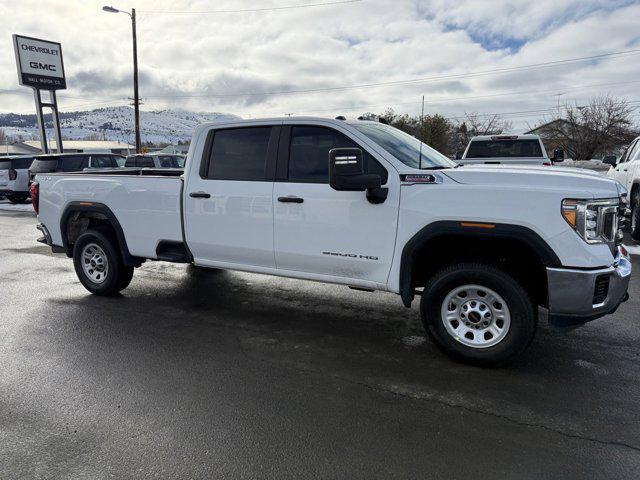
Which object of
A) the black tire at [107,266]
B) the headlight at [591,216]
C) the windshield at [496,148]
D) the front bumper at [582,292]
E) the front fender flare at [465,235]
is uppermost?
the windshield at [496,148]

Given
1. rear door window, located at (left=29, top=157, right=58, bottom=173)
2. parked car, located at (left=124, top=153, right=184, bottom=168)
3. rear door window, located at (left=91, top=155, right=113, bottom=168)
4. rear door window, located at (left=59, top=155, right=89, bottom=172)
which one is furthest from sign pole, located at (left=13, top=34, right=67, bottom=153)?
rear door window, located at (left=29, top=157, right=58, bottom=173)

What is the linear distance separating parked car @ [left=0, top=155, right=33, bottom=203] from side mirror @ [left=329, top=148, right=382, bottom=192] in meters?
17.7

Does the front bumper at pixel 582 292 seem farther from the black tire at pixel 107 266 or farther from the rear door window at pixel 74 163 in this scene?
the rear door window at pixel 74 163

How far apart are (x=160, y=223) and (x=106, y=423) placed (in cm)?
256

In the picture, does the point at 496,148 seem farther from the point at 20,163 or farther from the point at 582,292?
the point at 20,163

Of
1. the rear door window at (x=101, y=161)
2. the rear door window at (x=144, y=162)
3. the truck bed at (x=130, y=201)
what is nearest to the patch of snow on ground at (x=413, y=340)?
the truck bed at (x=130, y=201)

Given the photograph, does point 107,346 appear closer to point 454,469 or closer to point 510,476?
point 454,469

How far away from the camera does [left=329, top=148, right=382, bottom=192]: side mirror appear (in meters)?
3.70

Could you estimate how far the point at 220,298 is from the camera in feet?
19.2

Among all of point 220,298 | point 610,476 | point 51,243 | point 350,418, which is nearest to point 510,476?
point 610,476

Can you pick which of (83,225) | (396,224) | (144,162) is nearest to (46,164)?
(144,162)

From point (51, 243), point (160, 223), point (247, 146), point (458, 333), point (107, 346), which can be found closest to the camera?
point (458, 333)

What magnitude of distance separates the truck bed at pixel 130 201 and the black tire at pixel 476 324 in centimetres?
281

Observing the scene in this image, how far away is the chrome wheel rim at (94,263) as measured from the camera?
231 inches
